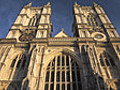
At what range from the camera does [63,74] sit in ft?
46.0

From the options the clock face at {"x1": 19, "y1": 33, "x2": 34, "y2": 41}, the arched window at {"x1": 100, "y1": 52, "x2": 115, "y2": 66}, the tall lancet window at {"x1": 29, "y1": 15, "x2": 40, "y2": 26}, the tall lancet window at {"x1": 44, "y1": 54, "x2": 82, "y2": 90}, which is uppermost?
the tall lancet window at {"x1": 29, "y1": 15, "x2": 40, "y2": 26}

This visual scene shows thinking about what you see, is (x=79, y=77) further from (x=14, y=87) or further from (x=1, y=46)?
(x=1, y=46)

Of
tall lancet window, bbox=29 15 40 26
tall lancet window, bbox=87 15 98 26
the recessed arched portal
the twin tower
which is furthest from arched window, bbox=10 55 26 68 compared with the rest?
tall lancet window, bbox=87 15 98 26

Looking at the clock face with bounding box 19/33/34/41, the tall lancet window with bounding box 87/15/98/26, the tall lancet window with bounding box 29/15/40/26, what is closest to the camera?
the clock face with bounding box 19/33/34/41

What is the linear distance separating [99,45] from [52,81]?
8731 millimetres

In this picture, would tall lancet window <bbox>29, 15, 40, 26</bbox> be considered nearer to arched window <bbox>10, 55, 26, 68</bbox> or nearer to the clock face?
the clock face

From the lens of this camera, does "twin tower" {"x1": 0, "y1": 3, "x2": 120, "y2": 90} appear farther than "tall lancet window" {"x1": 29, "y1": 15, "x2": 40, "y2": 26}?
No

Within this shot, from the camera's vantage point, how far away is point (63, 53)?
16.6 meters

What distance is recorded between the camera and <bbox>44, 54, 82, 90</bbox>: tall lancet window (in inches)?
501

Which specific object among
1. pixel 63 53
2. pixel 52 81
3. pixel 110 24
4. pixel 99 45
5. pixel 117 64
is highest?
pixel 110 24

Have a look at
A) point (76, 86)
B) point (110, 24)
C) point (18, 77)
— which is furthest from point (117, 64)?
point (18, 77)

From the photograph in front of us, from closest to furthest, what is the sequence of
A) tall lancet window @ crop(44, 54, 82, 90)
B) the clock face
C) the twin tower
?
the twin tower
tall lancet window @ crop(44, 54, 82, 90)
the clock face

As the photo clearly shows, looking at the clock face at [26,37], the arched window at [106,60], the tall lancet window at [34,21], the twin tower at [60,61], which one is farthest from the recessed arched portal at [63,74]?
the tall lancet window at [34,21]

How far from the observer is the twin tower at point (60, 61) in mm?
12492
